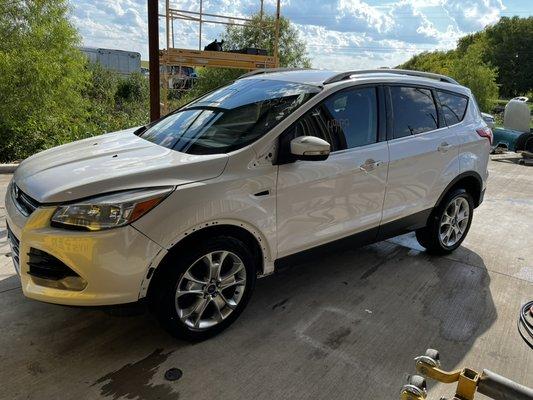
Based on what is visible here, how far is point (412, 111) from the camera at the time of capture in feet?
12.8

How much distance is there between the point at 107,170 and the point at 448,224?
3.28 meters

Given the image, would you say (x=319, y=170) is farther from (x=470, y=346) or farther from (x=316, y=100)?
(x=470, y=346)

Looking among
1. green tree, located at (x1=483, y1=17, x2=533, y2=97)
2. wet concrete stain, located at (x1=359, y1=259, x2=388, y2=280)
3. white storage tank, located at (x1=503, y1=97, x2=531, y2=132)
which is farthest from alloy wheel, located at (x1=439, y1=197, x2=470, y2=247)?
green tree, located at (x1=483, y1=17, x2=533, y2=97)

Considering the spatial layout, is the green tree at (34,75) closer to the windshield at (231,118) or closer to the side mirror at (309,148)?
the windshield at (231,118)

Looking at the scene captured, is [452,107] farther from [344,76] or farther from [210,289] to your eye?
[210,289]

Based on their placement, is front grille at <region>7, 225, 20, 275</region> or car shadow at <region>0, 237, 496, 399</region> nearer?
car shadow at <region>0, 237, 496, 399</region>

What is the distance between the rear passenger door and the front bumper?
7.00 ft

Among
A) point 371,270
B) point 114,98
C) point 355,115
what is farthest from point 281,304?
point 114,98

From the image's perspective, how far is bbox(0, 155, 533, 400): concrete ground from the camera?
2.50 metres

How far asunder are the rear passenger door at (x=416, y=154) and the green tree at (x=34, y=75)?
7.15 m

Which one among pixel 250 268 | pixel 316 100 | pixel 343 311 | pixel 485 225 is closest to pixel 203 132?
pixel 316 100

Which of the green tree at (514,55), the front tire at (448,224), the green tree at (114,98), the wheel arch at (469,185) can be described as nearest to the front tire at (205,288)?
the front tire at (448,224)

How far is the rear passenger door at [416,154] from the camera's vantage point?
3.74 metres

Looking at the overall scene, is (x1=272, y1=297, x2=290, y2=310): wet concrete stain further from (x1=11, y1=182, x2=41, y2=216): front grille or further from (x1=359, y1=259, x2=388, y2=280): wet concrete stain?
(x1=11, y1=182, x2=41, y2=216): front grille
